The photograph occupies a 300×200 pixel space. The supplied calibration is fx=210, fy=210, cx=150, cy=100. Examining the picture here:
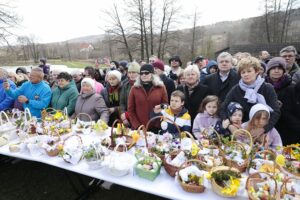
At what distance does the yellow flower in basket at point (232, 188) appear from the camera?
1.52 meters

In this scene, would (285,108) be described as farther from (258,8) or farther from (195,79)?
(258,8)

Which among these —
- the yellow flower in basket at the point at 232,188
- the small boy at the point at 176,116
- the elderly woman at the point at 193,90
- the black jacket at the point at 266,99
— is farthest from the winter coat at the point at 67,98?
the yellow flower in basket at the point at 232,188

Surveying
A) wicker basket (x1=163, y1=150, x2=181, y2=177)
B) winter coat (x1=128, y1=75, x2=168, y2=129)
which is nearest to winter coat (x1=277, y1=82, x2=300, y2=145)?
winter coat (x1=128, y1=75, x2=168, y2=129)

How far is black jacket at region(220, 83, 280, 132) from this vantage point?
2301 mm

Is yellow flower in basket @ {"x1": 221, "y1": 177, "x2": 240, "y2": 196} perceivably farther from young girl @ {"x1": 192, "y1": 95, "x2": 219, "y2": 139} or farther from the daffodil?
young girl @ {"x1": 192, "y1": 95, "x2": 219, "y2": 139}

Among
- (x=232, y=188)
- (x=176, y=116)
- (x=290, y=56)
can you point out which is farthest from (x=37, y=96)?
(x=290, y=56)

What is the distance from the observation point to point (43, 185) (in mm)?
3068

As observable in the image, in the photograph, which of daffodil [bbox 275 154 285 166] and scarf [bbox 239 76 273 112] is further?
scarf [bbox 239 76 273 112]

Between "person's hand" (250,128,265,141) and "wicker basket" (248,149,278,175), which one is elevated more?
"person's hand" (250,128,265,141)

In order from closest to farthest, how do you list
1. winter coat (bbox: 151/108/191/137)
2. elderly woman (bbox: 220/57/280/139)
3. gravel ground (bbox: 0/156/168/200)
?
1. elderly woman (bbox: 220/57/280/139)
2. winter coat (bbox: 151/108/191/137)
3. gravel ground (bbox: 0/156/168/200)

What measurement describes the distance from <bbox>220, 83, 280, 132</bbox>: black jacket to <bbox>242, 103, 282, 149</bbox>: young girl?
3.4 inches

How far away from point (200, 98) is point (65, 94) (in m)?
2.21

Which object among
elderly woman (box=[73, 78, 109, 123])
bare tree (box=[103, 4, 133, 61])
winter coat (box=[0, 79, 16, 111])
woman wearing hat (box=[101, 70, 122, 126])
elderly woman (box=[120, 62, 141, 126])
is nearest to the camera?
elderly woman (box=[73, 78, 109, 123])

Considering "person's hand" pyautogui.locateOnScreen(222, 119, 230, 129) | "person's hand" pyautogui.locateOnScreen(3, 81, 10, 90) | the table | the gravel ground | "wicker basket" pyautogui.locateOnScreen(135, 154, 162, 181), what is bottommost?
the gravel ground
